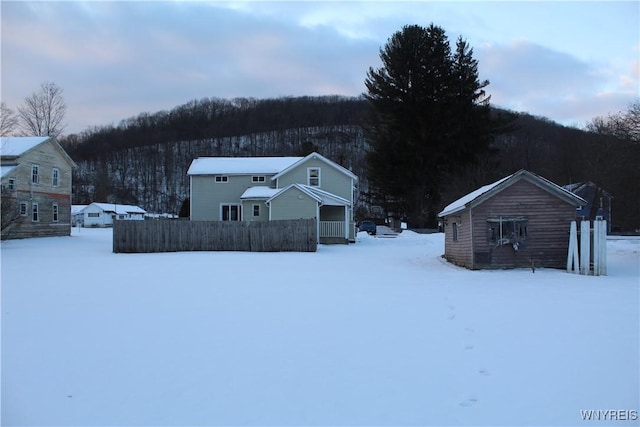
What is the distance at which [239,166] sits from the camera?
38.1 meters

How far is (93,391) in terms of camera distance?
16.8 ft

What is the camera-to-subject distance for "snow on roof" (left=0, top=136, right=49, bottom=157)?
32.6 m

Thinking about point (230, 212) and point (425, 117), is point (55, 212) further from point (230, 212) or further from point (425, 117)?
A: point (425, 117)

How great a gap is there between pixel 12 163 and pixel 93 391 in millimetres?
33198

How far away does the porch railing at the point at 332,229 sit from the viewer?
30.8 meters

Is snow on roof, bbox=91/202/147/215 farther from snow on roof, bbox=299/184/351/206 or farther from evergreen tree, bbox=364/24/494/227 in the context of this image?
snow on roof, bbox=299/184/351/206

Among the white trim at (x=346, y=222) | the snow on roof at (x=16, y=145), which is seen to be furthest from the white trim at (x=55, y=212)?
the white trim at (x=346, y=222)

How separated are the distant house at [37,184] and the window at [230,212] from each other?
40.7 ft

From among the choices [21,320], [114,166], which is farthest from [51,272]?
[114,166]

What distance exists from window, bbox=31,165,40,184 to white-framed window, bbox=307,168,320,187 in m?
19.4

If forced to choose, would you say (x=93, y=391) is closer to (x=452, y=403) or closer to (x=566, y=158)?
(x=452, y=403)

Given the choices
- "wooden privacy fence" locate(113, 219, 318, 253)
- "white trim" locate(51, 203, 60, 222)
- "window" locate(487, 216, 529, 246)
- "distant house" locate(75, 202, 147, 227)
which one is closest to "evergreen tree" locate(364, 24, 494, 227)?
"wooden privacy fence" locate(113, 219, 318, 253)

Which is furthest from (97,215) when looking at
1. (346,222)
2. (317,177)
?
(346,222)

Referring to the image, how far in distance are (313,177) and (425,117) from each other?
64.4 feet
